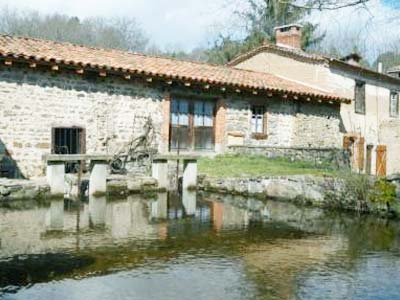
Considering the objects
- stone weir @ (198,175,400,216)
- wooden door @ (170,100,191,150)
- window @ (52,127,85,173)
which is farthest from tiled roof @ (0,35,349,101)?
stone weir @ (198,175,400,216)

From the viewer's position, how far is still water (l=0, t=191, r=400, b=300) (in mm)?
5352

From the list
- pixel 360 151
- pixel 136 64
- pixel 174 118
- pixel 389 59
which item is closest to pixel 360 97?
pixel 360 151

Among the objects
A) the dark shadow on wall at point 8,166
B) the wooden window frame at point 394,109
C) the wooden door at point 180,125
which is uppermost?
the wooden window frame at point 394,109

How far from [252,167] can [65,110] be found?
5.55m

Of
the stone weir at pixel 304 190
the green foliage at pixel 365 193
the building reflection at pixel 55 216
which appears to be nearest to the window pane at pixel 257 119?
the stone weir at pixel 304 190

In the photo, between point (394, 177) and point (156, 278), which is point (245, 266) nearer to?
point (156, 278)

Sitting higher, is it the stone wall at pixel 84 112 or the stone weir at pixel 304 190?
the stone wall at pixel 84 112

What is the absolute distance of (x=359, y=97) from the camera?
995 inches

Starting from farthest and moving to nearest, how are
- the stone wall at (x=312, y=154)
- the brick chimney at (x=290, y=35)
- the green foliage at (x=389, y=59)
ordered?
1. the green foliage at (x=389, y=59)
2. the brick chimney at (x=290, y=35)
3. the stone wall at (x=312, y=154)

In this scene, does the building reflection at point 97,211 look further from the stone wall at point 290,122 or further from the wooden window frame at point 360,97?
the wooden window frame at point 360,97

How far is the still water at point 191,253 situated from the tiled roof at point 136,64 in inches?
182

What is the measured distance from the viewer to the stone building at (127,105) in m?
13.6

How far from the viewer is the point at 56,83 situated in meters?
14.2

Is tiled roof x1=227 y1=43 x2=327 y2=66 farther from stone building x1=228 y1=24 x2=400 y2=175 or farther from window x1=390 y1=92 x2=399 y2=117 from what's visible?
window x1=390 y1=92 x2=399 y2=117
